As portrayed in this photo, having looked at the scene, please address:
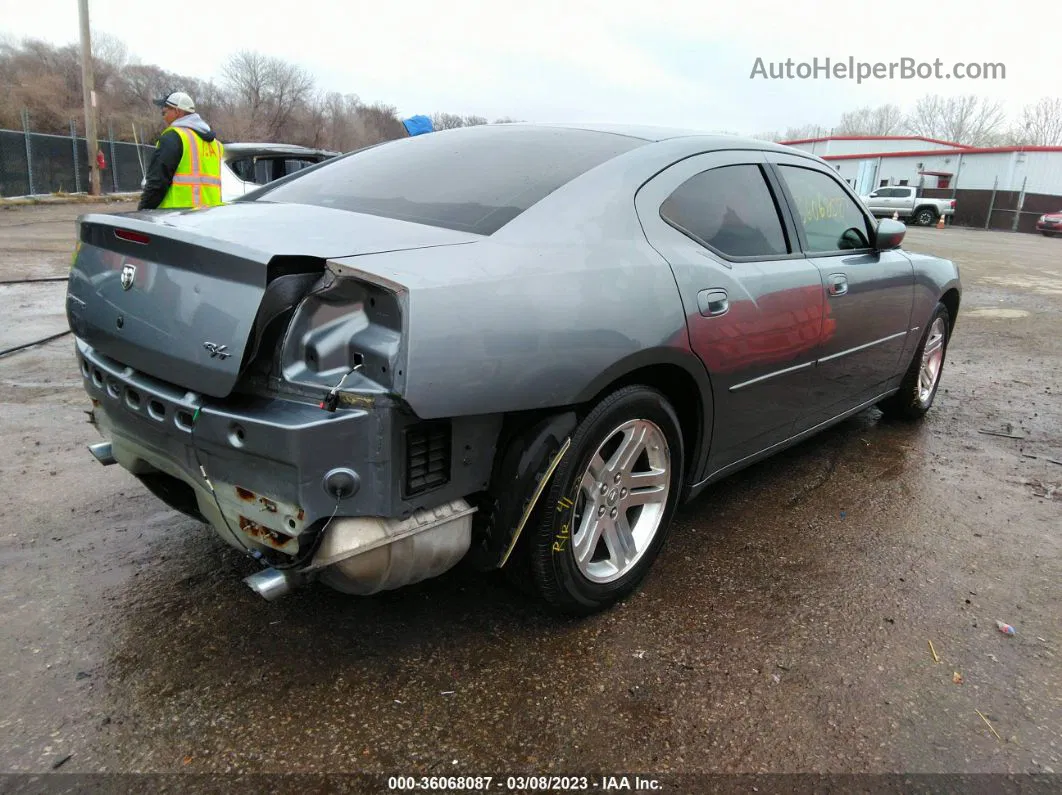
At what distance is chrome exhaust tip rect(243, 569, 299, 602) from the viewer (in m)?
1.86

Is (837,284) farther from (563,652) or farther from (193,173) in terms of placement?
(193,173)

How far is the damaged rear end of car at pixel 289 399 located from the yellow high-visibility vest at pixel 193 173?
149 inches

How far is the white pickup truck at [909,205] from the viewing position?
3129 cm

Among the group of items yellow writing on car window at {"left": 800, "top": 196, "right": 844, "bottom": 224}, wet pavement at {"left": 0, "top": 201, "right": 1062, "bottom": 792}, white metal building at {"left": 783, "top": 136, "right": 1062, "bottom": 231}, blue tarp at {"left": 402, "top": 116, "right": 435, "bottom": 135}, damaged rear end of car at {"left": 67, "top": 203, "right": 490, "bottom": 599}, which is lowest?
wet pavement at {"left": 0, "top": 201, "right": 1062, "bottom": 792}

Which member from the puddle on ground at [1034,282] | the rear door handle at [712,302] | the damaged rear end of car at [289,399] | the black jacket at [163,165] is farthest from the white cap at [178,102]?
the puddle on ground at [1034,282]

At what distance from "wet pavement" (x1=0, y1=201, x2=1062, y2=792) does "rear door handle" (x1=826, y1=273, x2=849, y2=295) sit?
37.8 inches

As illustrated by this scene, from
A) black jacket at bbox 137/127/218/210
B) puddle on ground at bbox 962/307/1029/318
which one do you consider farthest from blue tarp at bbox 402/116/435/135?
puddle on ground at bbox 962/307/1029/318

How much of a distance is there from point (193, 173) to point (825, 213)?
174 inches

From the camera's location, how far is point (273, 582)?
1879 mm

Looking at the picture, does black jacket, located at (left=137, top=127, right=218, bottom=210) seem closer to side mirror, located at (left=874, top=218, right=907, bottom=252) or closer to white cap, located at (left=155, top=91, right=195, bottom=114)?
white cap, located at (left=155, top=91, right=195, bottom=114)

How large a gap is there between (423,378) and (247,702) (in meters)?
1.03

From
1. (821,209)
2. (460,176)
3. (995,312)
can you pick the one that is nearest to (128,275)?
(460,176)

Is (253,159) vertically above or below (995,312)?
above

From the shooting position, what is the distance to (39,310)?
21.7 ft
